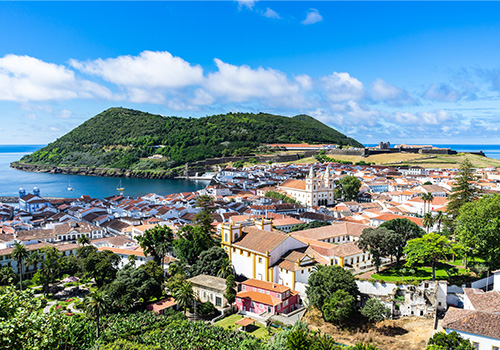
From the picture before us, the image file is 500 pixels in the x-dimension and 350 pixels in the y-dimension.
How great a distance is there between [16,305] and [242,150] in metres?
143

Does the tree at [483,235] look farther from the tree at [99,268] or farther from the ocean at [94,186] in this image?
the ocean at [94,186]

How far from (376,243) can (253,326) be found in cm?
1201

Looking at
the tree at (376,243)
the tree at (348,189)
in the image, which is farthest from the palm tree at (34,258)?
the tree at (348,189)

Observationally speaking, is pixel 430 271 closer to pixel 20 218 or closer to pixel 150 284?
pixel 150 284

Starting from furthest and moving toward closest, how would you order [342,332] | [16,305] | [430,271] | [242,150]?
[242,150] < [430,271] < [342,332] < [16,305]

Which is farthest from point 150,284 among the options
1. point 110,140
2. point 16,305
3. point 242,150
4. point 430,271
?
point 110,140

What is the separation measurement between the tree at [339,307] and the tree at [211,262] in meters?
11.3

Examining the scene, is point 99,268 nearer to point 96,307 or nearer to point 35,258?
point 35,258

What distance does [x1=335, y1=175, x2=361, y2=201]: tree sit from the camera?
2753 inches

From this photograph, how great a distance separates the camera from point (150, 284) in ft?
→ 94.9

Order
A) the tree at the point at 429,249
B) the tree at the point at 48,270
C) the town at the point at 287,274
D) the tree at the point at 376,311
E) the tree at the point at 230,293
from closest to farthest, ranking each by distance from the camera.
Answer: the town at the point at 287,274
the tree at the point at 376,311
the tree at the point at 429,249
the tree at the point at 230,293
the tree at the point at 48,270

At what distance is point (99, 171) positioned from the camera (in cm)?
14612

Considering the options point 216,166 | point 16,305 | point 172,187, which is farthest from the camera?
point 216,166

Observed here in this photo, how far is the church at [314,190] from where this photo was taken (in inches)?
2667
